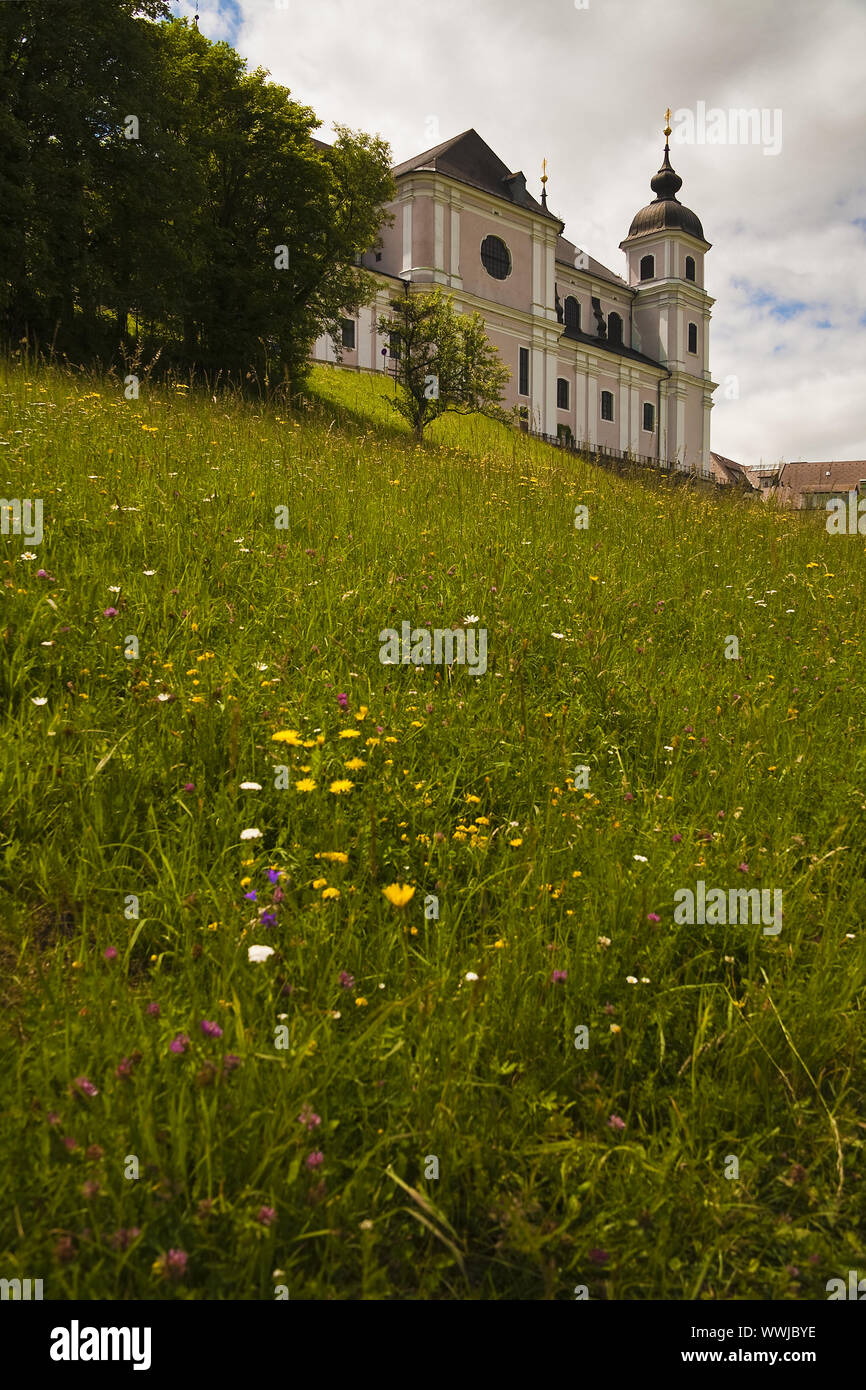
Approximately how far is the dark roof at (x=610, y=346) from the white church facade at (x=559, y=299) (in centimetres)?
18

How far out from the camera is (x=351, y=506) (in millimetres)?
6723

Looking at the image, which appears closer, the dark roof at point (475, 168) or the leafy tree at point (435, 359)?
the leafy tree at point (435, 359)

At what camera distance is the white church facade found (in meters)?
44.7

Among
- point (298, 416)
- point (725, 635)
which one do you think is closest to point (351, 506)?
point (725, 635)

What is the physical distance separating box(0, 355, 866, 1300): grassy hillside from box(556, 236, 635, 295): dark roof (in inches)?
2497

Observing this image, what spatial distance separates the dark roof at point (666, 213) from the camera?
6588cm

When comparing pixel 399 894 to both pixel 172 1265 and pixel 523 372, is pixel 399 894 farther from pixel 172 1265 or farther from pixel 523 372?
pixel 523 372

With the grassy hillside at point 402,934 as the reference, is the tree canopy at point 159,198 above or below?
above

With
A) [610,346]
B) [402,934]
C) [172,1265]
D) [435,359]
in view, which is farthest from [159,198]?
[610,346]

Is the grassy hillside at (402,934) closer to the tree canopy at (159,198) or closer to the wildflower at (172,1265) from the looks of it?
the wildflower at (172,1265)

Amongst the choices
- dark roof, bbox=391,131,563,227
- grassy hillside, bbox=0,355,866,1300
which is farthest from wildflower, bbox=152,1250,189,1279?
dark roof, bbox=391,131,563,227

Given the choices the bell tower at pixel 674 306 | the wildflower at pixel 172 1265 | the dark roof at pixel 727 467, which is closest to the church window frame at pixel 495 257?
the bell tower at pixel 674 306
